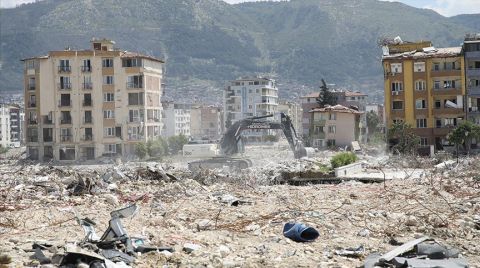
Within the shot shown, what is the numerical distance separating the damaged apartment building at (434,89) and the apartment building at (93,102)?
23.3 meters

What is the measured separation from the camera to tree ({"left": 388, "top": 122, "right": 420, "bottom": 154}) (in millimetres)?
52094

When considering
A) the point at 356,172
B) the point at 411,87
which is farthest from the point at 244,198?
the point at 411,87

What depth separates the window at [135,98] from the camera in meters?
66.5

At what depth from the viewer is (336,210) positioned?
16.9 meters

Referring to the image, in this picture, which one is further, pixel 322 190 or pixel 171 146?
pixel 171 146

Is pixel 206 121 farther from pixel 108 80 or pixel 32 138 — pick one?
pixel 108 80

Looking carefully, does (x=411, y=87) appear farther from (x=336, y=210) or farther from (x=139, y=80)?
(x=336, y=210)

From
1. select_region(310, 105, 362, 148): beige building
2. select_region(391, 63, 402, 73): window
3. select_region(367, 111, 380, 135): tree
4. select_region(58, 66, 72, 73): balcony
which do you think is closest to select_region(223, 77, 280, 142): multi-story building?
select_region(367, 111, 380, 135): tree

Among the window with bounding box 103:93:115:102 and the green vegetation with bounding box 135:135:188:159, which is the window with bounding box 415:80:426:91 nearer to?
the green vegetation with bounding box 135:135:188:159

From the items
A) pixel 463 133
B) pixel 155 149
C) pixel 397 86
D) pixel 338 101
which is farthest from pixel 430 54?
pixel 338 101

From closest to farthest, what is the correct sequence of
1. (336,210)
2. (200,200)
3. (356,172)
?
(336,210) → (200,200) → (356,172)

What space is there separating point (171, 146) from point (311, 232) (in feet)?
198

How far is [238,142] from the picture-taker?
48375mm

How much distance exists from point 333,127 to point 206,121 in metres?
74.8
